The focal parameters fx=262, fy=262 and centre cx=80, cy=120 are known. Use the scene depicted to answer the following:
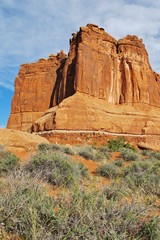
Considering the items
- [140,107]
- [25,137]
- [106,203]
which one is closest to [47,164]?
[106,203]

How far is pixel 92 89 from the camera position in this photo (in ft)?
115

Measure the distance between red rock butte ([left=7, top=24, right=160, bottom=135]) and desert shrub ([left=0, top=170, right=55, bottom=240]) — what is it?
27.7 m

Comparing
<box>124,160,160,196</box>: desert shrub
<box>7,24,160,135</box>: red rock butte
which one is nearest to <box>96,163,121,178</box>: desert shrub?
<box>124,160,160,196</box>: desert shrub

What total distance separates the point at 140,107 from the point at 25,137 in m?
25.9

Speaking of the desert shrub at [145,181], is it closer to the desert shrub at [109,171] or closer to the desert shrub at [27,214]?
the desert shrub at [109,171]

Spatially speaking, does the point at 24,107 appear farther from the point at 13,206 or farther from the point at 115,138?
the point at 13,206

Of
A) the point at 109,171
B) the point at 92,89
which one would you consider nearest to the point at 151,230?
the point at 109,171

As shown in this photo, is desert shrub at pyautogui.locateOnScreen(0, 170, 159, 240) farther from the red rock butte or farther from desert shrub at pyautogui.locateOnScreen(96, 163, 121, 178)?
the red rock butte

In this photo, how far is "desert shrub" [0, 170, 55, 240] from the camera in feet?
8.77

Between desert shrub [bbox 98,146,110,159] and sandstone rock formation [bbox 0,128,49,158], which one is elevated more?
sandstone rock formation [bbox 0,128,49,158]

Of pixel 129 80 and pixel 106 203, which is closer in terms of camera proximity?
pixel 106 203

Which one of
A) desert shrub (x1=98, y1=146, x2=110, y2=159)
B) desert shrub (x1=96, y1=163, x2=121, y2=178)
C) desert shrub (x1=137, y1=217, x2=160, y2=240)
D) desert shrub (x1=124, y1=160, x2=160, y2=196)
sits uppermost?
desert shrub (x1=137, y1=217, x2=160, y2=240)

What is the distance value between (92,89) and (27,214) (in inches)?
1286

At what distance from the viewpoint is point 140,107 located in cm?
3784
